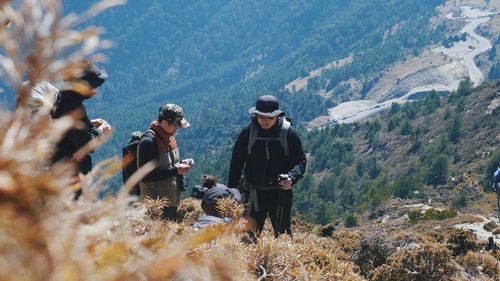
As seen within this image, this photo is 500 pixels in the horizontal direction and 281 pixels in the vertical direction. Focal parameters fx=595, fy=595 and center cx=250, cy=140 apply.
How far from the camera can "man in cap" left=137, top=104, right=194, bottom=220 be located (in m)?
5.18

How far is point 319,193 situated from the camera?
97.8 metres

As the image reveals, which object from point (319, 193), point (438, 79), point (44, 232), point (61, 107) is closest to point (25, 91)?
point (44, 232)

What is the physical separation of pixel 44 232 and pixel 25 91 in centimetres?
25

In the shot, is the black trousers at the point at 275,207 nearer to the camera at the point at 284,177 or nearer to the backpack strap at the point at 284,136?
the camera at the point at 284,177

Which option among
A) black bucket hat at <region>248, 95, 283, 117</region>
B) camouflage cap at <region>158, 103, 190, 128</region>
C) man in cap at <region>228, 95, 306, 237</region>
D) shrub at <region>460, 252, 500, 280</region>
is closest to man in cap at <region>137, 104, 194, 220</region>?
camouflage cap at <region>158, 103, 190, 128</region>

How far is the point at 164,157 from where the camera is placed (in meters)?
5.36

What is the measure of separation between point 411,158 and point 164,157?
311 ft

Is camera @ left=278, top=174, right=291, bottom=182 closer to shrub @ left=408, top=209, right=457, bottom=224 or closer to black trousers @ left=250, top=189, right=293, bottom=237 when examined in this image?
black trousers @ left=250, top=189, right=293, bottom=237

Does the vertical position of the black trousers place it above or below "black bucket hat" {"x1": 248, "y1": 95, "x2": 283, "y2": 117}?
below

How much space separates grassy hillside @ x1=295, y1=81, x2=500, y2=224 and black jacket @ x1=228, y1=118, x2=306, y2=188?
52.7 meters

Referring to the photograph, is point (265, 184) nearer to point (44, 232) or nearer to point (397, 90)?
point (44, 232)

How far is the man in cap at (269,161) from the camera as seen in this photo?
521 centimetres

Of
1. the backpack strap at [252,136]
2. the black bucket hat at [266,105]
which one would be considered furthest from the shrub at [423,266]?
the black bucket hat at [266,105]

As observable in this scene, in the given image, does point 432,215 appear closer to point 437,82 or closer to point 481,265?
point 481,265
